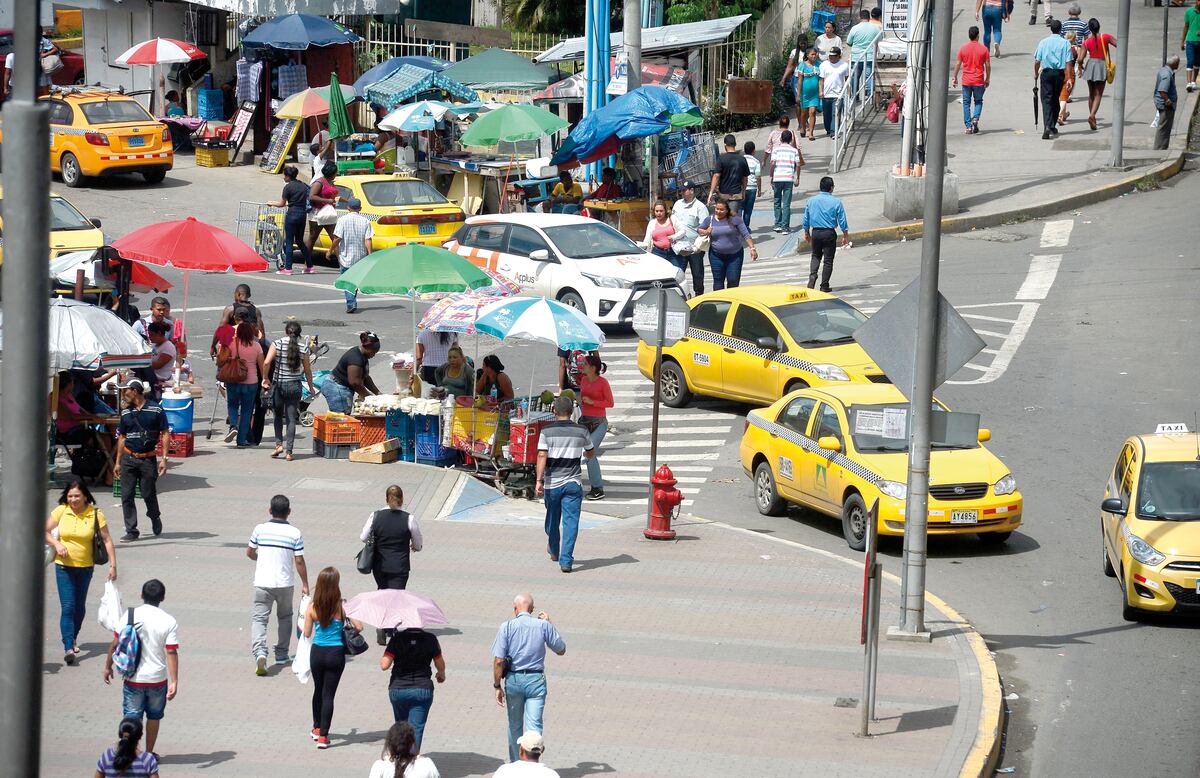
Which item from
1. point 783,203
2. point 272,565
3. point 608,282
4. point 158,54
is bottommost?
point 272,565

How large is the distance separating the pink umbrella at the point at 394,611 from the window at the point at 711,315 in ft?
38.1

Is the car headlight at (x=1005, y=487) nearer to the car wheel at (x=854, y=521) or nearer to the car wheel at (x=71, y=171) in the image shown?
the car wheel at (x=854, y=521)

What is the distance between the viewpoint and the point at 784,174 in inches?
1205

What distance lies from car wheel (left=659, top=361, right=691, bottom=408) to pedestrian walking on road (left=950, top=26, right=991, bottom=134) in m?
16.4

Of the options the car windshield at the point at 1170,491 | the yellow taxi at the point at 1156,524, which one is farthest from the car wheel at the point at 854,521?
the car windshield at the point at 1170,491

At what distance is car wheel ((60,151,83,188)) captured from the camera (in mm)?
34625

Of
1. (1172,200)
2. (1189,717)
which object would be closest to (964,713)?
(1189,717)

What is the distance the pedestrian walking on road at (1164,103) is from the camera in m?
33.9

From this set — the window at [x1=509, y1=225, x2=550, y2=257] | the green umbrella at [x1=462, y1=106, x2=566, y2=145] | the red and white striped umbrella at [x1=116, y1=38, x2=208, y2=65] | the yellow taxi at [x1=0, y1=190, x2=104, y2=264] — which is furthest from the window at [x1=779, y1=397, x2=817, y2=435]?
the red and white striped umbrella at [x1=116, y1=38, x2=208, y2=65]

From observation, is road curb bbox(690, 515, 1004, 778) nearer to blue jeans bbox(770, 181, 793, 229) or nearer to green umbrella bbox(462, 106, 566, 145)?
blue jeans bbox(770, 181, 793, 229)

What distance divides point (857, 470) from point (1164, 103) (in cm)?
2164

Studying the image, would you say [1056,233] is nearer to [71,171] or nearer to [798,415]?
[798,415]

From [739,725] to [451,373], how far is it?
7974 mm

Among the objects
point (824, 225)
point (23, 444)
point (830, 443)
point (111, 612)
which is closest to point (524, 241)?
point (824, 225)
